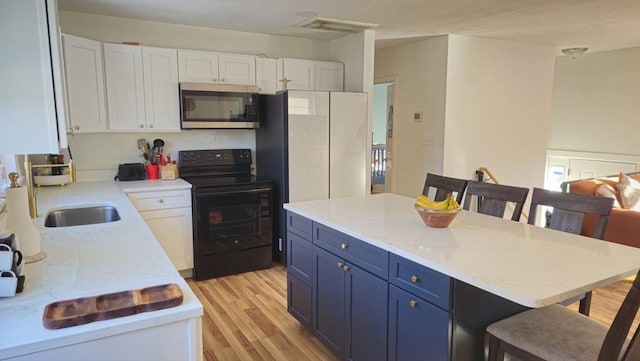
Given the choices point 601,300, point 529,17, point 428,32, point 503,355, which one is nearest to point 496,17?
point 529,17

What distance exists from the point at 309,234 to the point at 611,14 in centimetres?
348

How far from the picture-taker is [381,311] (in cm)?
205

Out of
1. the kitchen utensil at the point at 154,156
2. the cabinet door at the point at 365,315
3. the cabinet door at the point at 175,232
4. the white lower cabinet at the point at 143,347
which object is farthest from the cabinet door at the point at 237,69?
the white lower cabinet at the point at 143,347

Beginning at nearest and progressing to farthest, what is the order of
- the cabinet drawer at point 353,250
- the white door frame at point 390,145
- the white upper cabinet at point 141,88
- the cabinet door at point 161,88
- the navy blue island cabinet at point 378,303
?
the navy blue island cabinet at point 378,303 < the cabinet drawer at point 353,250 < the white upper cabinet at point 141,88 < the cabinet door at point 161,88 < the white door frame at point 390,145

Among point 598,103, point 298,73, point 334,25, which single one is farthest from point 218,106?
point 598,103

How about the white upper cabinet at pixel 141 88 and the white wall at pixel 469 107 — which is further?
the white wall at pixel 469 107

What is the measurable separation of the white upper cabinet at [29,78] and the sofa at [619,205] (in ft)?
12.9

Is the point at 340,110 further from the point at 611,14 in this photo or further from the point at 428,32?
the point at 611,14

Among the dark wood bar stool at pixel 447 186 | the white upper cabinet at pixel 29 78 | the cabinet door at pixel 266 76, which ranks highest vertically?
the cabinet door at pixel 266 76

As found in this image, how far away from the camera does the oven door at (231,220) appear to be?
379 centimetres

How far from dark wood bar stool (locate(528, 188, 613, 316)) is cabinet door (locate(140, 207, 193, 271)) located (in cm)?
277

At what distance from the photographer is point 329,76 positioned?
4645 mm

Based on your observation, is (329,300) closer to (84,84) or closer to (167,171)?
(167,171)

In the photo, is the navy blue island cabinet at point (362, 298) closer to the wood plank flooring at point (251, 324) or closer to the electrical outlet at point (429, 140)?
the wood plank flooring at point (251, 324)
